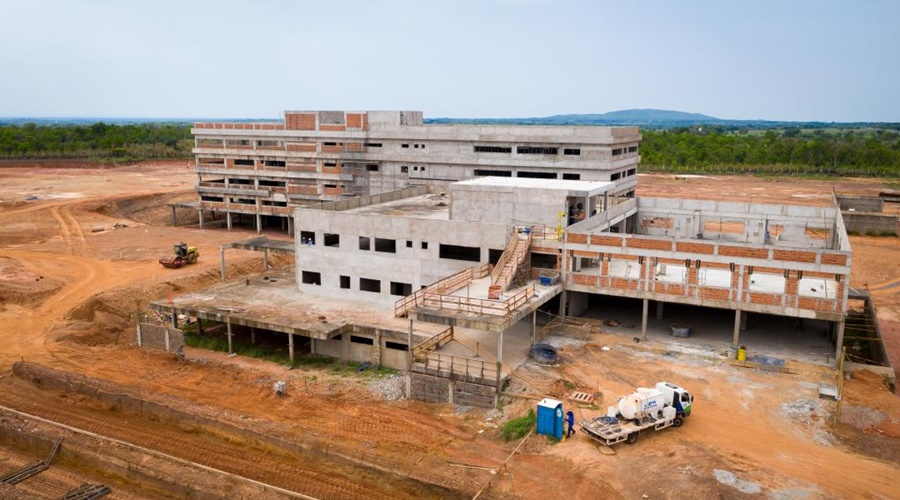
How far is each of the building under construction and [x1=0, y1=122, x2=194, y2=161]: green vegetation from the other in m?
123

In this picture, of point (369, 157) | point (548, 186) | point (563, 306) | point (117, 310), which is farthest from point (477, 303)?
point (369, 157)

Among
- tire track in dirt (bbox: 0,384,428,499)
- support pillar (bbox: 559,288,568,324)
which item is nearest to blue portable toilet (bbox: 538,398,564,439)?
tire track in dirt (bbox: 0,384,428,499)

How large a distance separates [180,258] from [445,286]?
3227 centimetres

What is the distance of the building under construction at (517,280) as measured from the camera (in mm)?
34500

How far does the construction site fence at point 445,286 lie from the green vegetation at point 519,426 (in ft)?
26.9

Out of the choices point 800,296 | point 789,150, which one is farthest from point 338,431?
point 789,150

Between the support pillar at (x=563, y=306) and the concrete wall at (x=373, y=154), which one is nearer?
the support pillar at (x=563, y=306)

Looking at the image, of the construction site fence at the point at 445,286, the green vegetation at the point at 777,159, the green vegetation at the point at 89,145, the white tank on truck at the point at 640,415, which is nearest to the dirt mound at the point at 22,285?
the construction site fence at the point at 445,286

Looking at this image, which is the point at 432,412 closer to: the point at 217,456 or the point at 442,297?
the point at 442,297

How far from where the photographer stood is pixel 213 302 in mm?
42531

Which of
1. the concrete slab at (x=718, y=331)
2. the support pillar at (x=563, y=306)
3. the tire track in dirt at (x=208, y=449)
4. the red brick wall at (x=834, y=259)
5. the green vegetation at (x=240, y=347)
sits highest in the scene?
the red brick wall at (x=834, y=259)

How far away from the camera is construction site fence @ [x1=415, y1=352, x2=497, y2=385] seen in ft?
105

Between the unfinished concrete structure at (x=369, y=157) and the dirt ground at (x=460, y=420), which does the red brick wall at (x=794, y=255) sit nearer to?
the dirt ground at (x=460, y=420)

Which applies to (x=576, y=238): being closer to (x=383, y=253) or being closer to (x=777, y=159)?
(x=383, y=253)
